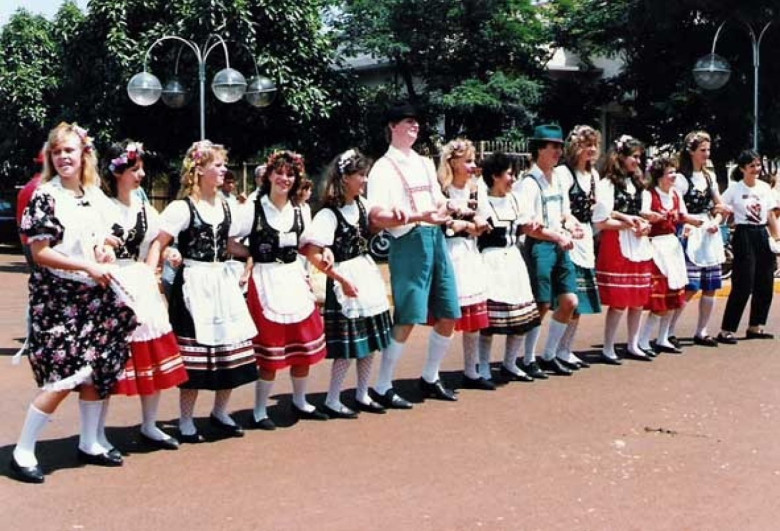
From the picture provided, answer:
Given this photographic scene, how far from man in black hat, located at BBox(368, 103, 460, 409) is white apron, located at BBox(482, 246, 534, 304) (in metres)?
0.58

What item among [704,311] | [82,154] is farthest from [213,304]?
[704,311]

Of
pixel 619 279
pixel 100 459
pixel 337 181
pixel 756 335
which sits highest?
pixel 337 181

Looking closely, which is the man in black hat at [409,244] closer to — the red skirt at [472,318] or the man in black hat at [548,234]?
the red skirt at [472,318]

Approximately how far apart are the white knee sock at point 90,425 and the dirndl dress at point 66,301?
0.23m

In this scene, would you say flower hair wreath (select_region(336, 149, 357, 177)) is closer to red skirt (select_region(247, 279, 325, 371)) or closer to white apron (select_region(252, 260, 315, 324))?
white apron (select_region(252, 260, 315, 324))

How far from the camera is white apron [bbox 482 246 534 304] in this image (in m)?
8.41

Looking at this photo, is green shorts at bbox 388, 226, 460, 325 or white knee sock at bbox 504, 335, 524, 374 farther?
white knee sock at bbox 504, 335, 524, 374

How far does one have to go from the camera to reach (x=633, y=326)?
32.0ft

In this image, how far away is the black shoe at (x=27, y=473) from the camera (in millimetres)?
5887

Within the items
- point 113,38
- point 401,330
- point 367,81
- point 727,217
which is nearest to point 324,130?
point 113,38

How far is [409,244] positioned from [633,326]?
289cm

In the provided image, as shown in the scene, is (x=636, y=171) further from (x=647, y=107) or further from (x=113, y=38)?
(x=647, y=107)

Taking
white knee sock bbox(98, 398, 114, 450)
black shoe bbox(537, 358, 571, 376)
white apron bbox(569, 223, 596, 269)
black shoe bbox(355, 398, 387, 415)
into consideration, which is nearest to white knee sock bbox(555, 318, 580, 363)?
black shoe bbox(537, 358, 571, 376)

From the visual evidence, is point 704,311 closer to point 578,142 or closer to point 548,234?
point 578,142
